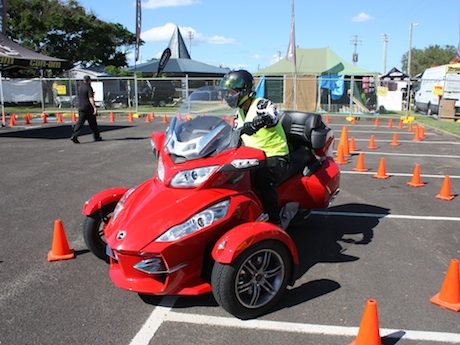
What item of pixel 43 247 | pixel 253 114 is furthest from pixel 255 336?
pixel 43 247

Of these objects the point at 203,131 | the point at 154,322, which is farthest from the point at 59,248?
the point at 203,131

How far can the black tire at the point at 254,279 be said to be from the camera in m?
3.38

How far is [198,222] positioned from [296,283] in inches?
52.4

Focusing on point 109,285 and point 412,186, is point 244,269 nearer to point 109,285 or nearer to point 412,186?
point 109,285

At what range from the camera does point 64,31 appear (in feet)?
137

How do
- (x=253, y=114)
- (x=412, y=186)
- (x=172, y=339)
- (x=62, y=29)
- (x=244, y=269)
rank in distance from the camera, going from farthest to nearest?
(x=62, y=29) < (x=412, y=186) < (x=253, y=114) < (x=244, y=269) < (x=172, y=339)

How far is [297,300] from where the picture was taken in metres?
3.89

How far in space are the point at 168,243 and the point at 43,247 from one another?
7.92ft

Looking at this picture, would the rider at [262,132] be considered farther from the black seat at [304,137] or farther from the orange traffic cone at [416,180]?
the orange traffic cone at [416,180]

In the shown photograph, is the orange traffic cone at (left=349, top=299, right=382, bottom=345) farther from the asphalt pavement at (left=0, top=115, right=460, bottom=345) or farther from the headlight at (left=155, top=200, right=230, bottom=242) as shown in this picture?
the headlight at (left=155, top=200, right=230, bottom=242)

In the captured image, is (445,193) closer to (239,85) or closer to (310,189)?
(310,189)

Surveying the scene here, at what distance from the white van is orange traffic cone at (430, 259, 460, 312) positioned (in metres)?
19.7

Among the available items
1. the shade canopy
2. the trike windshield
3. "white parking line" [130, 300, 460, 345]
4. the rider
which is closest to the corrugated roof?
the shade canopy

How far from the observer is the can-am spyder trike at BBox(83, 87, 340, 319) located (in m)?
3.37
